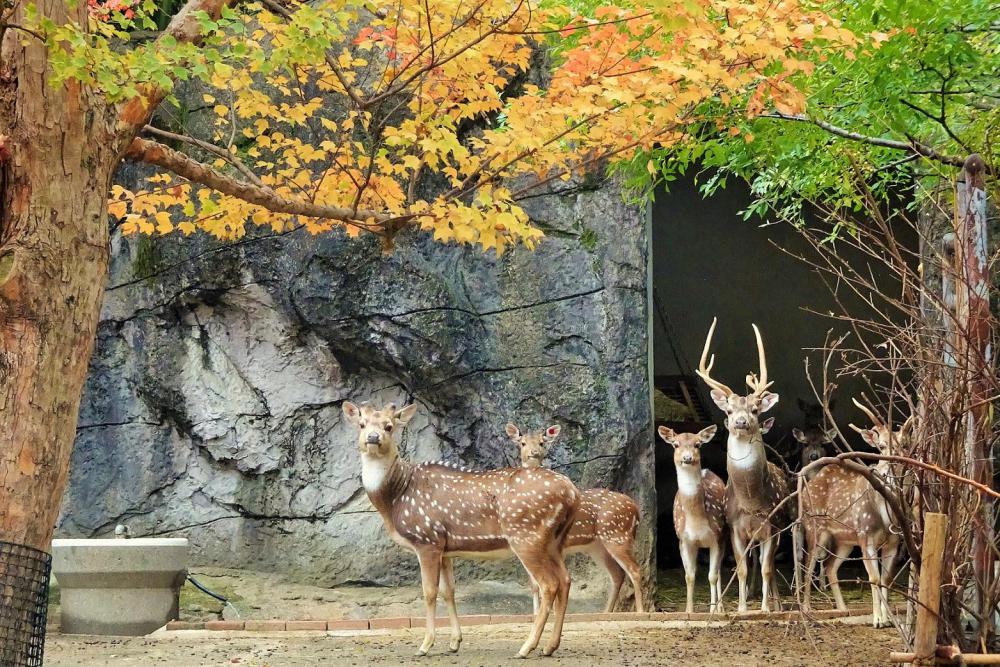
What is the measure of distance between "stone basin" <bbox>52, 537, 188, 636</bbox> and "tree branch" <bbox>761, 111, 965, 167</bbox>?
5068mm

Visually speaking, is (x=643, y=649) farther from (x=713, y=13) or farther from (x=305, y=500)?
(x=305, y=500)

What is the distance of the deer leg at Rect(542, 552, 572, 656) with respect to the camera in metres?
7.01

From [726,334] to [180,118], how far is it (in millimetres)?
8188

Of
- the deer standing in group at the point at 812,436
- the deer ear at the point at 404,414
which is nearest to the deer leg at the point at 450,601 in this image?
the deer ear at the point at 404,414

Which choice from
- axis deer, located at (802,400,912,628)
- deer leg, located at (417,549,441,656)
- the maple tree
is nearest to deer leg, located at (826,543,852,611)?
axis deer, located at (802,400,912,628)

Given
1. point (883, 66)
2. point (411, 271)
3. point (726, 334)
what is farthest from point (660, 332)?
point (883, 66)

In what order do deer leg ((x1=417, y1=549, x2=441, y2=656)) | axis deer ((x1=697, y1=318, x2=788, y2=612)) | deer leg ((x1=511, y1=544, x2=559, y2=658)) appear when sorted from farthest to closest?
axis deer ((x1=697, y1=318, x2=788, y2=612)), deer leg ((x1=417, y1=549, x2=441, y2=656)), deer leg ((x1=511, y1=544, x2=559, y2=658))

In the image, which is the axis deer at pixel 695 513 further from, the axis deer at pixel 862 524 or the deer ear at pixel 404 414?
the deer ear at pixel 404 414

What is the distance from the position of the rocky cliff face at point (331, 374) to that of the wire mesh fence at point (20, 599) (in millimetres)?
5789

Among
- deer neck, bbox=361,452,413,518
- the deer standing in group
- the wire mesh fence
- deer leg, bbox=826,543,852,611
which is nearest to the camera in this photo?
the wire mesh fence

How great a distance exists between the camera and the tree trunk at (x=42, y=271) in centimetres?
488

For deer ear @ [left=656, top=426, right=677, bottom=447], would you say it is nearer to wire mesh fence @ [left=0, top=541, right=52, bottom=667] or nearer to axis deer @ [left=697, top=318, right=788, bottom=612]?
axis deer @ [left=697, top=318, right=788, bottom=612]

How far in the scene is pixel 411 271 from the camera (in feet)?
35.2

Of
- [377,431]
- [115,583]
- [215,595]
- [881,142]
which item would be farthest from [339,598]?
[881,142]
